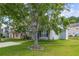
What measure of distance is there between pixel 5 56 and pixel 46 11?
1.24m

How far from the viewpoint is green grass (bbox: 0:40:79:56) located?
19.0 ft

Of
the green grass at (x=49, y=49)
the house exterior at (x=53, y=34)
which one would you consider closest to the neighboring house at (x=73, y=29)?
the house exterior at (x=53, y=34)

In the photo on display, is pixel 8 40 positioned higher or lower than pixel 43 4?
lower

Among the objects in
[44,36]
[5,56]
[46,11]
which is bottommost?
[5,56]

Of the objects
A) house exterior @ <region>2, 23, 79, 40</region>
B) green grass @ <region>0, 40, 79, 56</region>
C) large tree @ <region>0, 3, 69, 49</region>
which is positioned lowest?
green grass @ <region>0, 40, 79, 56</region>

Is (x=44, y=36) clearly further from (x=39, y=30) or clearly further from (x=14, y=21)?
(x=14, y=21)

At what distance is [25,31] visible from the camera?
5930mm

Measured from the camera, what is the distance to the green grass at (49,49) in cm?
580

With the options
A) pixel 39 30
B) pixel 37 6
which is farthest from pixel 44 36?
pixel 37 6

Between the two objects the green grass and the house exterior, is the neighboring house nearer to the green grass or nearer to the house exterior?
the house exterior

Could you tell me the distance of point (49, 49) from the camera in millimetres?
5867

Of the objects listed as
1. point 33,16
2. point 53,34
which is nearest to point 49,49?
point 53,34

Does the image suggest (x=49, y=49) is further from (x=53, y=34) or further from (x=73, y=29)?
(x=73, y=29)

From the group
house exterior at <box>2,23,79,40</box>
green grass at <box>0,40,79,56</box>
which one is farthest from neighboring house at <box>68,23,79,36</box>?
green grass at <box>0,40,79,56</box>
